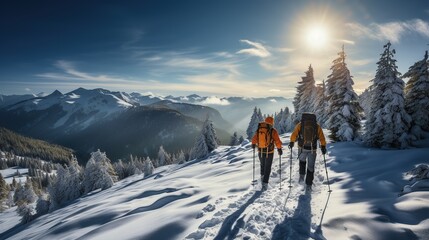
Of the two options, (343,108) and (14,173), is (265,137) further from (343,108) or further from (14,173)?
(14,173)

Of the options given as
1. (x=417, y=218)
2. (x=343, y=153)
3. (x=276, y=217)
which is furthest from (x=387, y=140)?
(x=276, y=217)

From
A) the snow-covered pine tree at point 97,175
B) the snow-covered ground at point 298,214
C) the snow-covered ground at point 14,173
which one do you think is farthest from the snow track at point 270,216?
the snow-covered ground at point 14,173

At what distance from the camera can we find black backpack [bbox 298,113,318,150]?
9.21 m

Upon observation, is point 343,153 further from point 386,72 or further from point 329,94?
point 329,94

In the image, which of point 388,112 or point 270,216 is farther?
point 388,112

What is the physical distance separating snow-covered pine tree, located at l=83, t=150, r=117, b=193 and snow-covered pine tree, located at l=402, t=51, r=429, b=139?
44331 millimetres

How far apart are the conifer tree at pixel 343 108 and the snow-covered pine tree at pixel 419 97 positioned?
4.48m

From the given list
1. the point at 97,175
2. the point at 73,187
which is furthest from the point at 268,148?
the point at 73,187

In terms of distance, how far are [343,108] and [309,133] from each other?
16.5 meters

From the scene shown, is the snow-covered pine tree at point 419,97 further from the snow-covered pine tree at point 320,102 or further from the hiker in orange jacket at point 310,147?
the snow-covered pine tree at point 320,102

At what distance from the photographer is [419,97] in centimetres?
1900

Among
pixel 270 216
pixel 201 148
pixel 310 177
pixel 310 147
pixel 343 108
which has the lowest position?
pixel 201 148

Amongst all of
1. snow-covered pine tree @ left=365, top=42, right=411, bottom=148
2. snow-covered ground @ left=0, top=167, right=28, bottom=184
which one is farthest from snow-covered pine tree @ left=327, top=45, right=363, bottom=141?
snow-covered ground @ left=0, top=167, right=28, bottom=184

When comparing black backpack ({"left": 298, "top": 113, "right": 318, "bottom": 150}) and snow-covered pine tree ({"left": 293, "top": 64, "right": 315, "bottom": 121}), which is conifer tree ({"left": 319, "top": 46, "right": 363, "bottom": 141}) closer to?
black backpack ({"left": 298, "top": 113, "right": 318, "bottom": 150})
